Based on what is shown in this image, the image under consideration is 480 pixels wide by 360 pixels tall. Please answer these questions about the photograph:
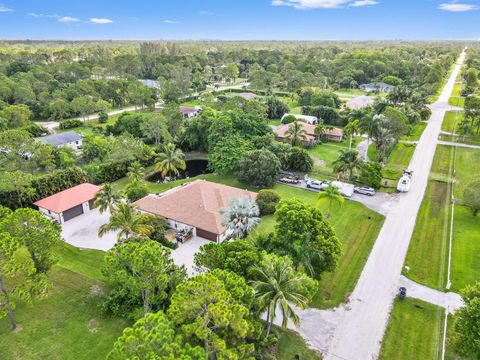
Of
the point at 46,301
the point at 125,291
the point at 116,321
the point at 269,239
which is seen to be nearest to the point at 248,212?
the point at 269,239

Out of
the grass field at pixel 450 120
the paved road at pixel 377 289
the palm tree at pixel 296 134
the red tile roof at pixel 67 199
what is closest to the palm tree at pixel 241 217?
the paved road at pixel 377 289

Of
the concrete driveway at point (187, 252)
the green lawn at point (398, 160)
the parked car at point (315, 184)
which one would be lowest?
the concrete driveway at point (187, 252)

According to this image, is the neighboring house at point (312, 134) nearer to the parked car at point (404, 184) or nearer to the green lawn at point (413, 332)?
the parked car at point (404, 184)

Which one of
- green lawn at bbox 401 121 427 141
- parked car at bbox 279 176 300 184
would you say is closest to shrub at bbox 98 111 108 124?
parked car at bbox 279 176 300 184

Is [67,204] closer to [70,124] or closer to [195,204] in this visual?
[195,204]

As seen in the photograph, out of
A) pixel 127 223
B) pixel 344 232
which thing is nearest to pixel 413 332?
pixel 344 232

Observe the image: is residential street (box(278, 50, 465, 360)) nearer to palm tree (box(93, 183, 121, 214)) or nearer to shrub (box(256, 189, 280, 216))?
shrub (box(256, 189, 280, 216))
